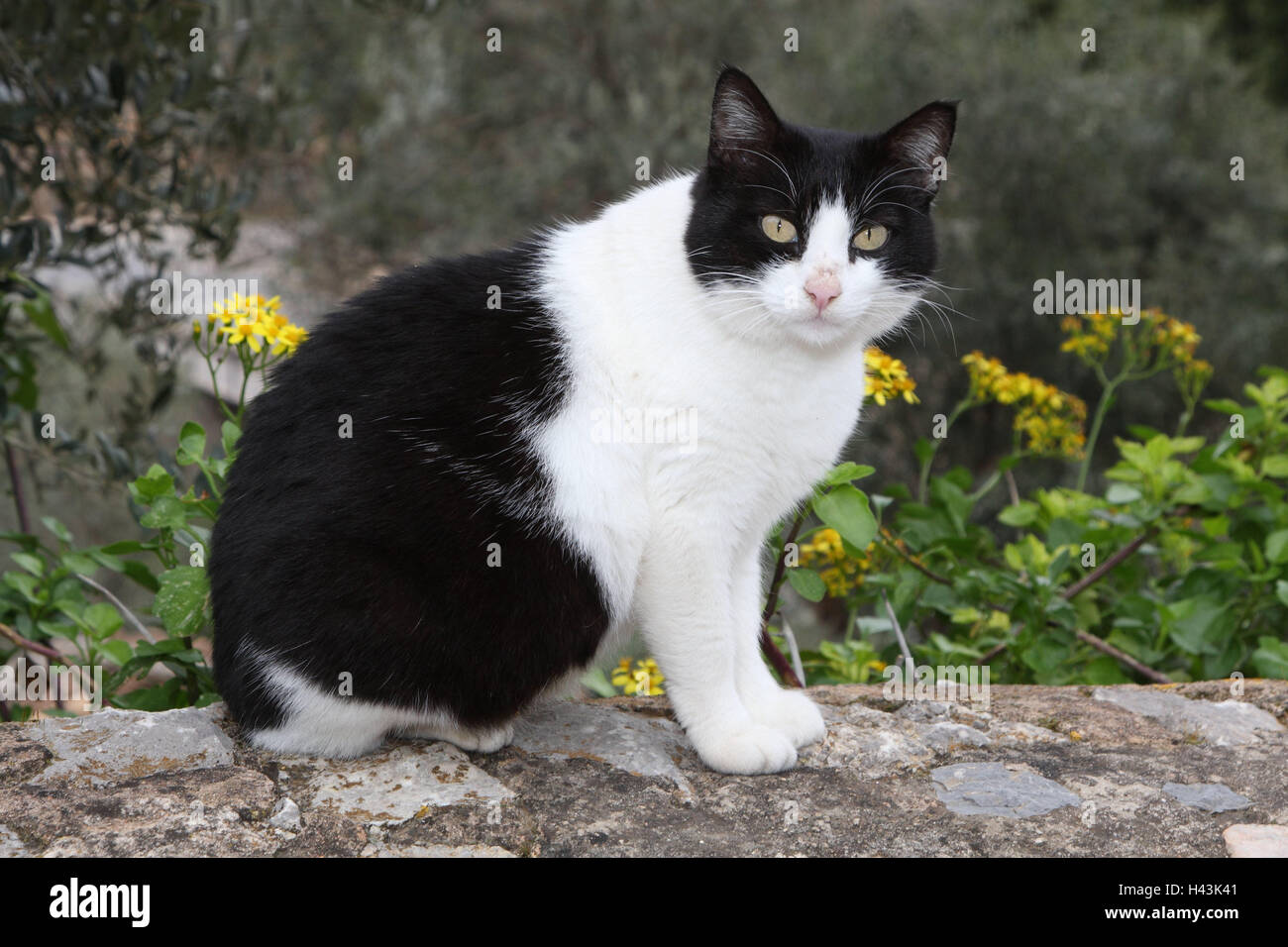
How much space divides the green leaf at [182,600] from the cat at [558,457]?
1.01ft

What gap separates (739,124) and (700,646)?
1.04m

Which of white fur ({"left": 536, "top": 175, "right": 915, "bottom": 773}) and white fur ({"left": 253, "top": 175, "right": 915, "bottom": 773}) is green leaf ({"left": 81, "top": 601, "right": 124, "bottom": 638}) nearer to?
white fur ({"left": 253, "top": 175, "right": 915, "bottom": 773})

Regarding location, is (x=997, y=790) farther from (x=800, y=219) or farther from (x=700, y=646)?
(x=800, y=219)

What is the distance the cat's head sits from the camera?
2328 millimetres

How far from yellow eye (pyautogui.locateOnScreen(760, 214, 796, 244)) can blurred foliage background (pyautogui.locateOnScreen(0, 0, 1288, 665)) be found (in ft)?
6.56

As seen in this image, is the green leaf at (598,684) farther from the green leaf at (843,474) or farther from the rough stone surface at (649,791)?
the green leaf at (843,474)

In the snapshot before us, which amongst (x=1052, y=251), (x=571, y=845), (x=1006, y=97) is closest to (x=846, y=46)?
(x=1006, y=97)

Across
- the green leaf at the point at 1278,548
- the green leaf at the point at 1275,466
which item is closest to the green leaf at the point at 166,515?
the green leaf at the point at 1278,548

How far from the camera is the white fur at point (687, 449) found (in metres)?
2.29

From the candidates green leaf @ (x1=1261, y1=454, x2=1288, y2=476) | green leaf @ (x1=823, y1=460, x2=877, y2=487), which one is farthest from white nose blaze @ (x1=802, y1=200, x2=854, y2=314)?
green leaf @ (x1=1261, y1=454, x2=1288, y2=476)

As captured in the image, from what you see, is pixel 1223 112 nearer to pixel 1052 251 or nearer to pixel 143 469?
pixel 1052 251

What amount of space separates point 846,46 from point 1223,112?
2.63 meters

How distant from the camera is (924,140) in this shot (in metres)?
2.45

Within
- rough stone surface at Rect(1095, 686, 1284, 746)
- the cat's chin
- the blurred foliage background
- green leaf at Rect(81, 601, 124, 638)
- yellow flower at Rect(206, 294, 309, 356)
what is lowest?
rough stone surface at Rect(1095, 686, 1284, 746)
